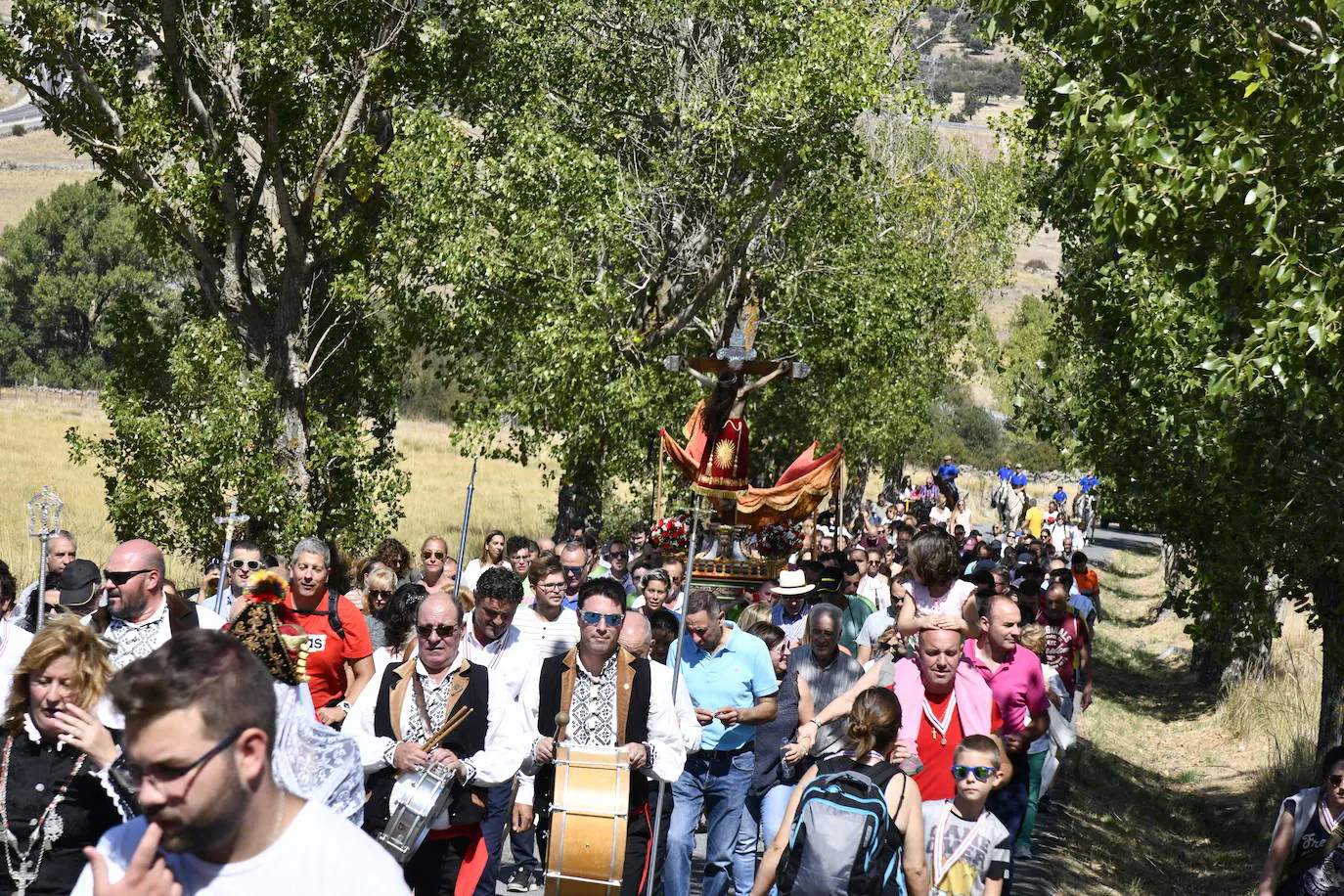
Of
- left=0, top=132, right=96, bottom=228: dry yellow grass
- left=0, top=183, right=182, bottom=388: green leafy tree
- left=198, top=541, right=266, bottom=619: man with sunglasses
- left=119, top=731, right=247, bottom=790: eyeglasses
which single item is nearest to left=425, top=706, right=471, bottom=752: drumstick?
left=198, top=541, right=266, bottom=619: man with sunglasses

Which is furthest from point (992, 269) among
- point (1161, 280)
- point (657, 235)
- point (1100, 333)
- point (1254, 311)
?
point (1254, 311)

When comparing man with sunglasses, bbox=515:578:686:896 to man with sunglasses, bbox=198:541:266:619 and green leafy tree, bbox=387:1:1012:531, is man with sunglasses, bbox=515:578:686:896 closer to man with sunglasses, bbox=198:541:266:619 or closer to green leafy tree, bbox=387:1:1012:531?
man with sunglasses, bbox=198:541:266:619

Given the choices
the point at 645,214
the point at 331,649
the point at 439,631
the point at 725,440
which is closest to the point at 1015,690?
the point at 439,631

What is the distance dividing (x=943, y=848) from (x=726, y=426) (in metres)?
12.5

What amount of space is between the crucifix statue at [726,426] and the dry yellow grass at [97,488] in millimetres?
6254

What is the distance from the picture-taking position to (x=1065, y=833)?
43.2 ft

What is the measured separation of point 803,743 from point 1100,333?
34.5 ft

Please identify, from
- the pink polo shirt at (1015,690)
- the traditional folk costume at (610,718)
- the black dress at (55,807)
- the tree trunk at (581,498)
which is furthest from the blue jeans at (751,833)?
the tree trunk at (581,498)

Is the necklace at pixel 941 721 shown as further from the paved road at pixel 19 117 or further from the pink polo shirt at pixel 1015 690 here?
the paved road at pixel 19 117

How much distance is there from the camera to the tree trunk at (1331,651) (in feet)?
37.0

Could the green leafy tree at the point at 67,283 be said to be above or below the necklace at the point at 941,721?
below

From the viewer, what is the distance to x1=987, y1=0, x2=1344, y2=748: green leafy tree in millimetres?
8219

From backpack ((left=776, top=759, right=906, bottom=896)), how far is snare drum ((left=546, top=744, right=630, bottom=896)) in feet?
4.95

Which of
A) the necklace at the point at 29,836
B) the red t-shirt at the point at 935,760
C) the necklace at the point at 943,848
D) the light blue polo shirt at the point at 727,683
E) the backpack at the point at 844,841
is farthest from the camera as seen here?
the light blue polo shirt at the point at 727,683
